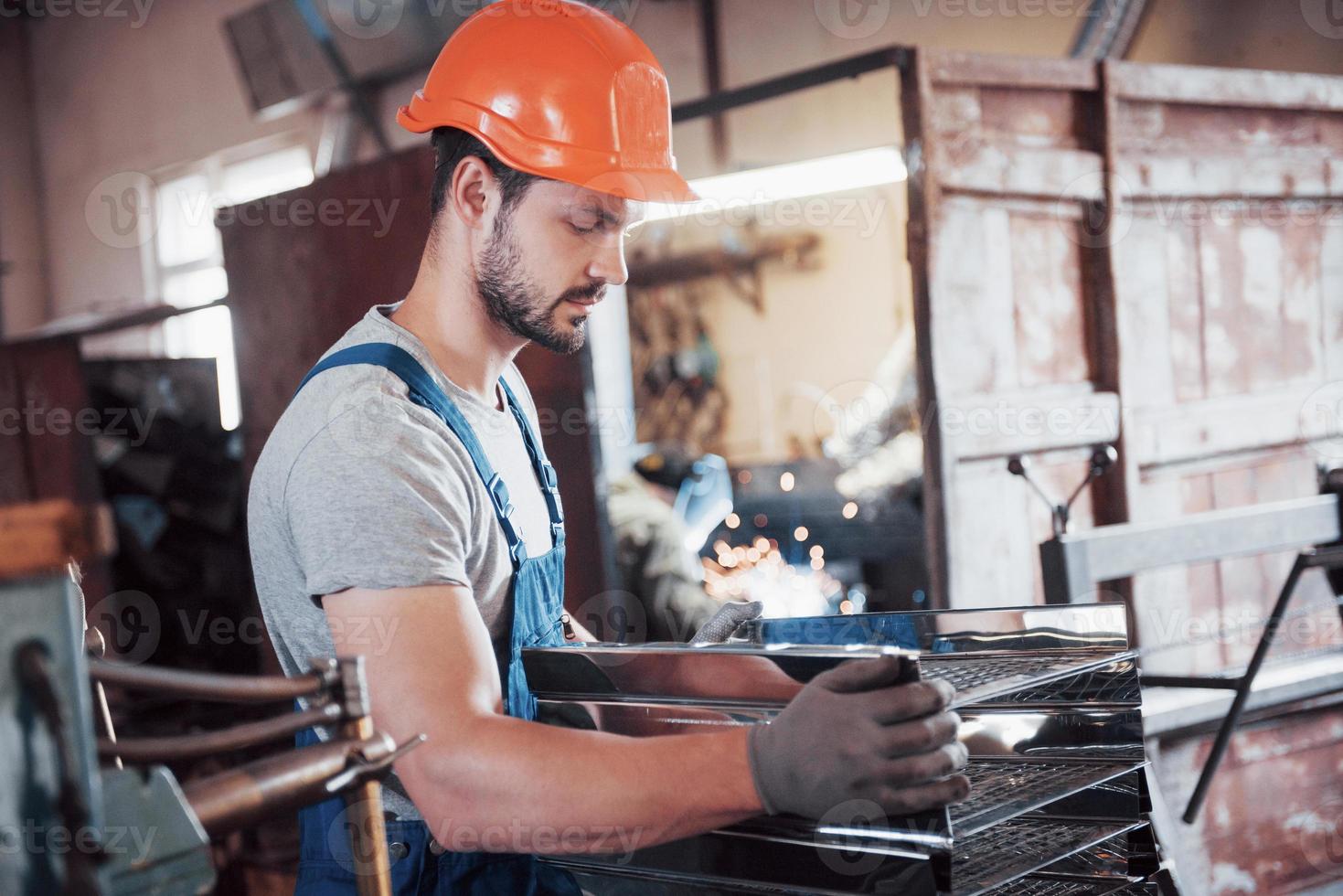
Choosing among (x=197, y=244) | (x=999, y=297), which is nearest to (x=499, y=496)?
(x=999, y=297)

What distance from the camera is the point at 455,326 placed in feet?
5.75

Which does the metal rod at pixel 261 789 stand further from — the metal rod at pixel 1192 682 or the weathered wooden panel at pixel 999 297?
the weathered wooden panel at pixel 999 297

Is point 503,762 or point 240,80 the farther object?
point 240,80

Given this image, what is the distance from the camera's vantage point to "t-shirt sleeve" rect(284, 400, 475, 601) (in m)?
1.31

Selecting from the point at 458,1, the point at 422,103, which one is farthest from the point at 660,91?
the point at 458,1

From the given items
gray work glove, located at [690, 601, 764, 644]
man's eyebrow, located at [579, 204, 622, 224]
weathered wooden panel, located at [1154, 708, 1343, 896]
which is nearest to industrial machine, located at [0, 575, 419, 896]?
gray work glove, located at [690, 601, 764, 644]

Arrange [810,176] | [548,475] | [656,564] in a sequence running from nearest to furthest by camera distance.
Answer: [548,475] → [656,564] → [810,176]

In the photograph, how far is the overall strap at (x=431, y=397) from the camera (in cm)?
151

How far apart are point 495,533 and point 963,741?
65 centimetres

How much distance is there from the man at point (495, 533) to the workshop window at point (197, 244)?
712 centimetres

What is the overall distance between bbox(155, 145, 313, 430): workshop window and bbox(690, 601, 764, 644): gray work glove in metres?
7.36

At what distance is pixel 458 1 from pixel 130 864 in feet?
20.7

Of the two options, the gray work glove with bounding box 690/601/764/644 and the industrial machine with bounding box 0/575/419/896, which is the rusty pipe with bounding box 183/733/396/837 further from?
the gray work glove with bounding box 690/601/764/644

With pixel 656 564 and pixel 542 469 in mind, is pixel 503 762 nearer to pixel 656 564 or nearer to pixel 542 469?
pixel 542 469
